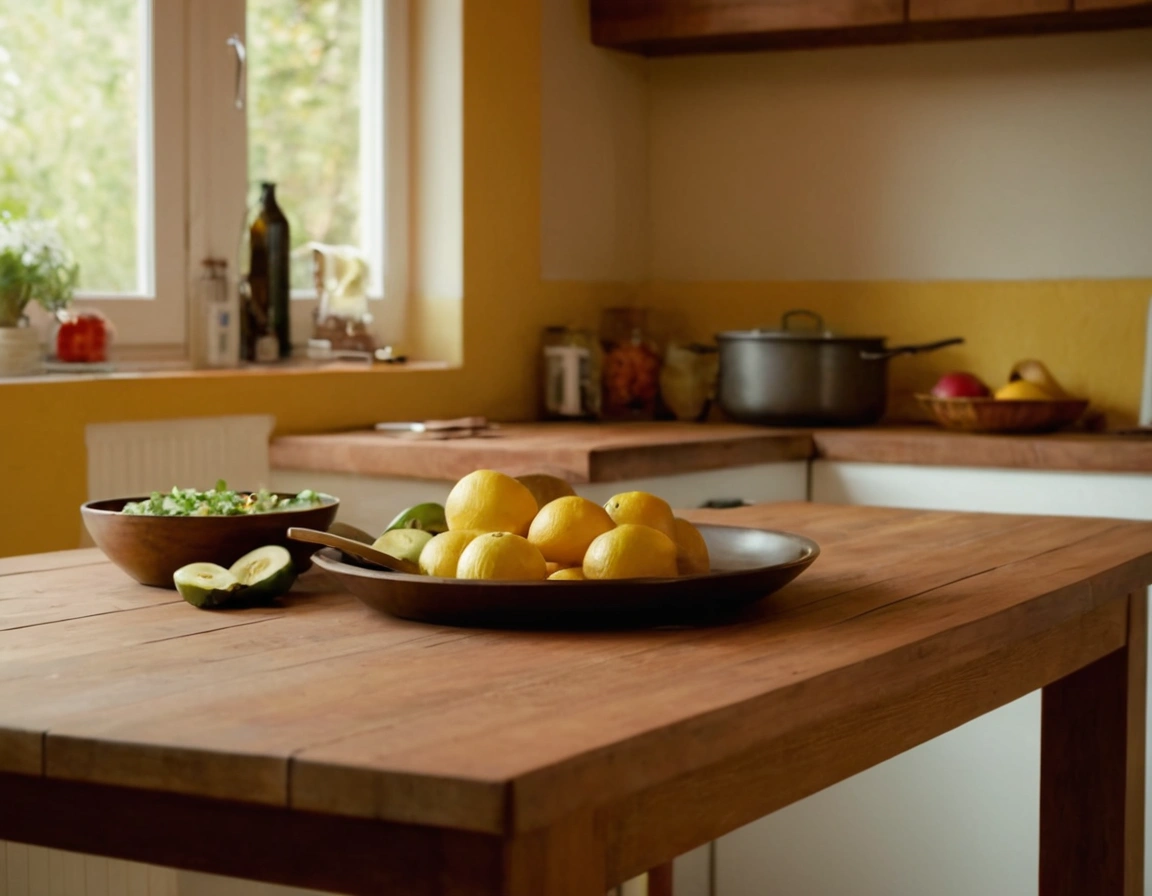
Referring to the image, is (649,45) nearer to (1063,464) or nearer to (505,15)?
(505,15)

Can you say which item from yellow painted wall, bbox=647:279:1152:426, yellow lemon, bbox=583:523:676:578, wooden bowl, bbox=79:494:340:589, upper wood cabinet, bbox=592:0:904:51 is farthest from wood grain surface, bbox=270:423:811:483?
yellow lemon, bbox=583:523:676:578

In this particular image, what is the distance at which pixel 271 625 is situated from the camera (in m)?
1.25

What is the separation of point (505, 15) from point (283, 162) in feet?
1.87

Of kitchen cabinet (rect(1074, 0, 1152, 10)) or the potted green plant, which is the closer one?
the potted green plant

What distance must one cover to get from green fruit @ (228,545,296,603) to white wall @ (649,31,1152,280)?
7.80 feet

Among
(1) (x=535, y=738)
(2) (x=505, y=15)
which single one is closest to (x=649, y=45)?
(2) (x=505, y=15)

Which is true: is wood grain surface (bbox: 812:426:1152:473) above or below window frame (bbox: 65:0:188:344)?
below

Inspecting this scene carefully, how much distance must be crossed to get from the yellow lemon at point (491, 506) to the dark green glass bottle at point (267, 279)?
167cm

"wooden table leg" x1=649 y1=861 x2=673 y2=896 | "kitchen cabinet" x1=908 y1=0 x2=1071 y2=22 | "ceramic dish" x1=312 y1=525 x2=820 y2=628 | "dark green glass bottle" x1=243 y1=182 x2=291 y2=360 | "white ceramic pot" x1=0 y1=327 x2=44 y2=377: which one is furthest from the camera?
"kitchen cabinet" x1=908 y1=0 x2=1071 y2=22

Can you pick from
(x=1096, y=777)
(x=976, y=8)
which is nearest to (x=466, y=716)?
(x=1096, y=777)

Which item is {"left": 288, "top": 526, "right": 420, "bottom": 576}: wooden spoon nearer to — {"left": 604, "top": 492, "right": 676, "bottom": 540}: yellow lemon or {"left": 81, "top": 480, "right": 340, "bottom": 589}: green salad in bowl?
{"left": 81, "top": 480, "right": 340, "bottom": 589}: green salad in bowl

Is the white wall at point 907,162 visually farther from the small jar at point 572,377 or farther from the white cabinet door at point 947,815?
the white cabinet door at point 947,815

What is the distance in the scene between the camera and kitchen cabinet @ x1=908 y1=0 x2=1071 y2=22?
306 centimetres

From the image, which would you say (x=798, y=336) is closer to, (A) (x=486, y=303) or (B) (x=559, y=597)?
(A) (x=486, y=303)
